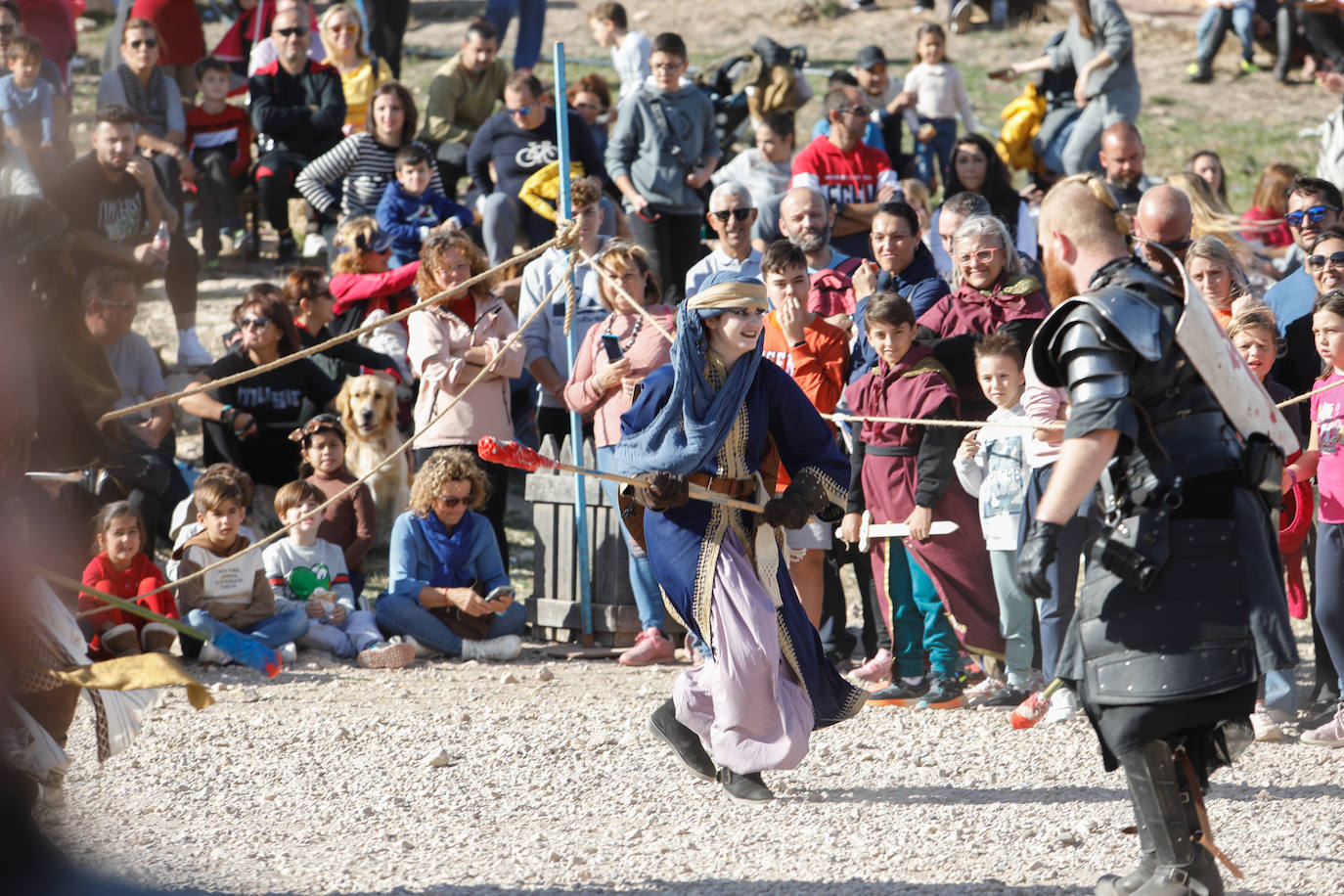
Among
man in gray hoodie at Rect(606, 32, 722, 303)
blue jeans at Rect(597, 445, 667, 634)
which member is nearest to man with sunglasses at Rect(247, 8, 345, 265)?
man in gray hoodie at Rect(606, 32, 722, 303)

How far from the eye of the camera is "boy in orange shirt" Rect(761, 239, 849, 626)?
23.2 ft

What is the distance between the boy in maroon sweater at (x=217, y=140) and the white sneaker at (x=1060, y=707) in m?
7.95

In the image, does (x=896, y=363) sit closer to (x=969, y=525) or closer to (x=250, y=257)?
(x=969, y=525)

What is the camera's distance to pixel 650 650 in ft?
25.0

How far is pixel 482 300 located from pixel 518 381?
4.43ft

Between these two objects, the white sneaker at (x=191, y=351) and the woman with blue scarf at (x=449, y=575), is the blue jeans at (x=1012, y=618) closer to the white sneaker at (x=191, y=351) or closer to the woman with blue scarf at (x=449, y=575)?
the woman with blue scarf at (x=449, y=575)

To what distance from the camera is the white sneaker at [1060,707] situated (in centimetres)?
634

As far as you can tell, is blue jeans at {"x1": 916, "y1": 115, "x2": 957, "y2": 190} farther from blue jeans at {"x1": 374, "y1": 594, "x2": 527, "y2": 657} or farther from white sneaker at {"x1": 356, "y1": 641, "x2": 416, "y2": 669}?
white sneaker at {"x1": 356, "y1": 641, "x2": 416, "y2": 669}

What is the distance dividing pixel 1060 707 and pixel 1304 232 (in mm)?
2584

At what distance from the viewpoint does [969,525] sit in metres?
6.79

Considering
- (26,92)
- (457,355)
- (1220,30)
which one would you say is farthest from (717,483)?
(1220,30)

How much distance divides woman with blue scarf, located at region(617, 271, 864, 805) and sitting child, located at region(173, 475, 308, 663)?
256 cm

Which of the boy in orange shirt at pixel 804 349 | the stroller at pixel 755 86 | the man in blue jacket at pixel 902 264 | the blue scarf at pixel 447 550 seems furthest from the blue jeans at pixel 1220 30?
the blue scarf at pixel 447 550

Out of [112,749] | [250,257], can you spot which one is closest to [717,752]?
[112,749]
